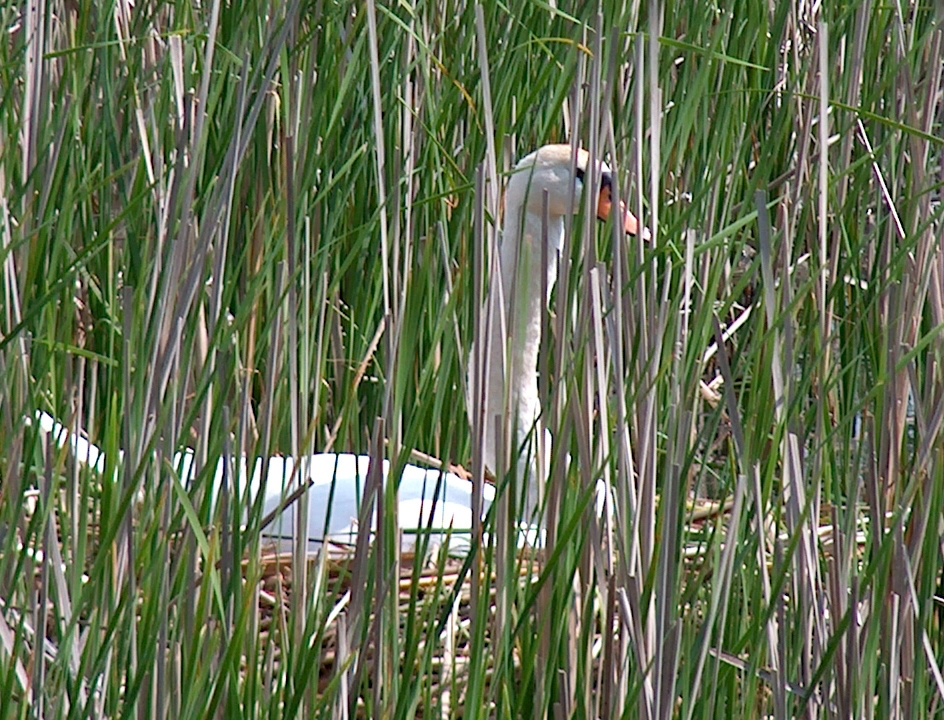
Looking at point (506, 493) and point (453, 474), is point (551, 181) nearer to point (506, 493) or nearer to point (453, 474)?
point (453, 474)

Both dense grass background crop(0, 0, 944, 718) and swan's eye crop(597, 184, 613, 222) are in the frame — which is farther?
swan's eye crop(597, 184, 613, 222)

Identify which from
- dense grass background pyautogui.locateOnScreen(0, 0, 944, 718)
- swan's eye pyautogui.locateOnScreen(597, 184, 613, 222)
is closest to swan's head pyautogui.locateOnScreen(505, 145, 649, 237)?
swan's eye pyautogui.locateOnScreen(597, 184, 613, 222)

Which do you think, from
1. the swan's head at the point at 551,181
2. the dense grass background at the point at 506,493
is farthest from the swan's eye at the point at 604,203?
the dense grass background at the point at 506,493

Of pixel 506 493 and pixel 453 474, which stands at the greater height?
pixel 506 493

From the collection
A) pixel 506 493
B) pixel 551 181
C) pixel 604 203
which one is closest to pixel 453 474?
pixel 551 181

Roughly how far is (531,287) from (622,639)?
3.73ft

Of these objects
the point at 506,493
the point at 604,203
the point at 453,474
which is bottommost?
the point at 453,474

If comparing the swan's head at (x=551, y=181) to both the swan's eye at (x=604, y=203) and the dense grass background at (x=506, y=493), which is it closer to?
the swan's eye at (x=604, y=203)

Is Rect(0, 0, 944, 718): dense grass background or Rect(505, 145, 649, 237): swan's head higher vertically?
Rect(505, 145, 649, 237): swan's head

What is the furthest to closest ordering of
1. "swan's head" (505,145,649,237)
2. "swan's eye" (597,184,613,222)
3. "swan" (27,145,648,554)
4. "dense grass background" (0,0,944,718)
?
"swan's eye" (597,184,613,222) → "swan's head" (505,145,649,237) → "swan" (27,145,648,554) → "dense grass background" (0,0,944,718)

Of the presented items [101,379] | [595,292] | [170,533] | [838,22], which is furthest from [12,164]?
[838,22]

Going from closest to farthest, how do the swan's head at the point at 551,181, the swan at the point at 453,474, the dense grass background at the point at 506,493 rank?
the dense grass background at the point at 506,493 → the swan at the point at 453,474 → the swan's head at the point at 551,181

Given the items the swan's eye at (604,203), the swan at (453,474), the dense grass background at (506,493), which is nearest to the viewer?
the dense grass background at (506,493)

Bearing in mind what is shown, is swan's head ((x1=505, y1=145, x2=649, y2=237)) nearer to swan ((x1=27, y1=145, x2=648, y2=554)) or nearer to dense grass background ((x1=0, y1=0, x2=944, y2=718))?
swan ((x1=27, y1=145, x2=648, y2=554))
